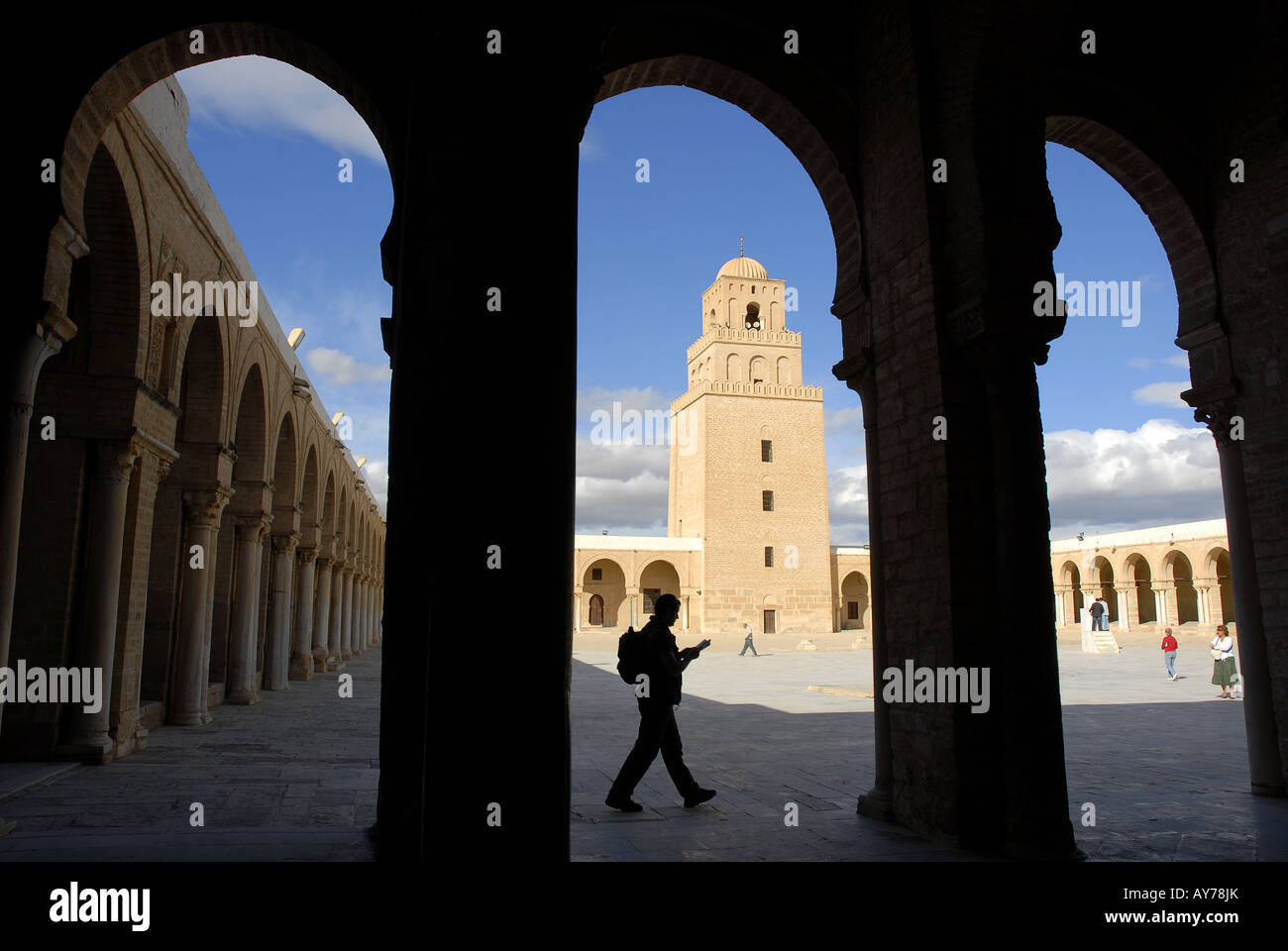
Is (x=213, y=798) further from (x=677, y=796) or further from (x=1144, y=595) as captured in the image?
(x=1144, y=595)

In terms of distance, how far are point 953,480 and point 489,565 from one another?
2.68 meters

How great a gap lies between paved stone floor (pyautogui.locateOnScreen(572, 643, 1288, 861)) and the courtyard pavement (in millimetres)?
24

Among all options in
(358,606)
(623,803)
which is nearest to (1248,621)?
(623,803)

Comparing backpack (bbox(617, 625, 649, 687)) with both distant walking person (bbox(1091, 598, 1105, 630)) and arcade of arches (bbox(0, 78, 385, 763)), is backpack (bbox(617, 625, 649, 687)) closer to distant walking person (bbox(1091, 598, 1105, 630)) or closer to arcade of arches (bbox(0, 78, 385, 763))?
arcade of arches (bbox(0, 78, 385, 763))

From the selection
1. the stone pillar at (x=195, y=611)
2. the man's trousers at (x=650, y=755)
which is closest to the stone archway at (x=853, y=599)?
the stone pillar at (x=195, y=611)

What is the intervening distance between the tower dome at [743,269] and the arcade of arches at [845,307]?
130 feet

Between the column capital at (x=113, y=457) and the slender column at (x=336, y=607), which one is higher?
the column capital at (x=113, y=457)

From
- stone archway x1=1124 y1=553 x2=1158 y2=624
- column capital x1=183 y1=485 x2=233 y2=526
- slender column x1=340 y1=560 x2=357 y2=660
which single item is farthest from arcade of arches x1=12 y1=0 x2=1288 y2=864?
stone archway x1=1124 y1=553 x2=1158 y2=624

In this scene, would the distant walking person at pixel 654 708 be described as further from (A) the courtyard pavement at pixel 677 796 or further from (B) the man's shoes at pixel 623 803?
(A) the courtyard pavement at pixel 677 796

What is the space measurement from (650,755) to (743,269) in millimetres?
42781

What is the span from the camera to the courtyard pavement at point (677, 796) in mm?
4723

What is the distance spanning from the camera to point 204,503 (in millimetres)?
10883
